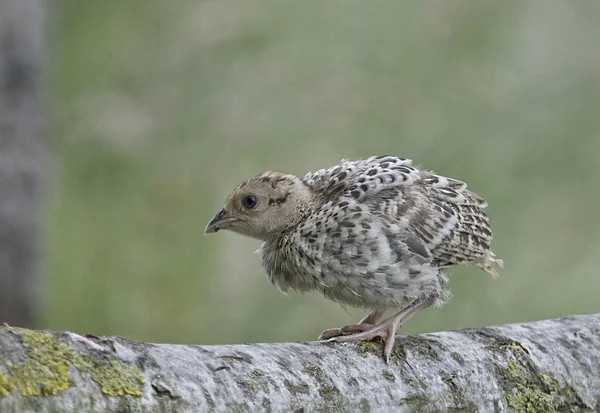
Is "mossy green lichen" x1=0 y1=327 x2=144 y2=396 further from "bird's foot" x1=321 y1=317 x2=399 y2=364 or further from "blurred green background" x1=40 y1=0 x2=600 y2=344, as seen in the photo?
"blurred green background" x1=40 y1=0 x2=600 y2=344

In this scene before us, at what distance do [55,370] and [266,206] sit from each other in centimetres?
198

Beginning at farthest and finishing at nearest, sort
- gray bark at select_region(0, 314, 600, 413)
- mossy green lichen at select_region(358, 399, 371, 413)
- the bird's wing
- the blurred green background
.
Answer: the blurred green background < the bird's wing < mossy green lichen at select_region(358, 399, 371, 413) < gray bark at select_region(0, 314, 600, 413)

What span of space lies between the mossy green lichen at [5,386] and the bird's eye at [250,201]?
6.98 feet

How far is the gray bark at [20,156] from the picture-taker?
636cm

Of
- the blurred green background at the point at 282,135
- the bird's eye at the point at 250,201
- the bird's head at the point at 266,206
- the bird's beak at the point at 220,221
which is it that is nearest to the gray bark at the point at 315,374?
the bird's head at the point at 266,206

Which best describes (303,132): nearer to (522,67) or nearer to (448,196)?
(522,67)

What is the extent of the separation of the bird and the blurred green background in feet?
13.9

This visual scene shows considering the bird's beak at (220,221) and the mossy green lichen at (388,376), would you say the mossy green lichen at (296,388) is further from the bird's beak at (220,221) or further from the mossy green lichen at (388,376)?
the bird's beak at (220,221)

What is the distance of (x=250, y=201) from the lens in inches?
162

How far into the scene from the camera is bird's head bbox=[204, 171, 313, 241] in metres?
3.96

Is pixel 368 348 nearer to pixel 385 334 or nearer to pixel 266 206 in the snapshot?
pixel 385 334

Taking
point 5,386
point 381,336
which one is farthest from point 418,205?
point 5,386

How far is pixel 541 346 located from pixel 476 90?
7056mm

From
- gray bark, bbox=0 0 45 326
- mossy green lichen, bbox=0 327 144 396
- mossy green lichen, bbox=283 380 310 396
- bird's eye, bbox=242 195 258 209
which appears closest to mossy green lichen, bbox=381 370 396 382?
mossy green lichen, bbox=283 380 310 396
